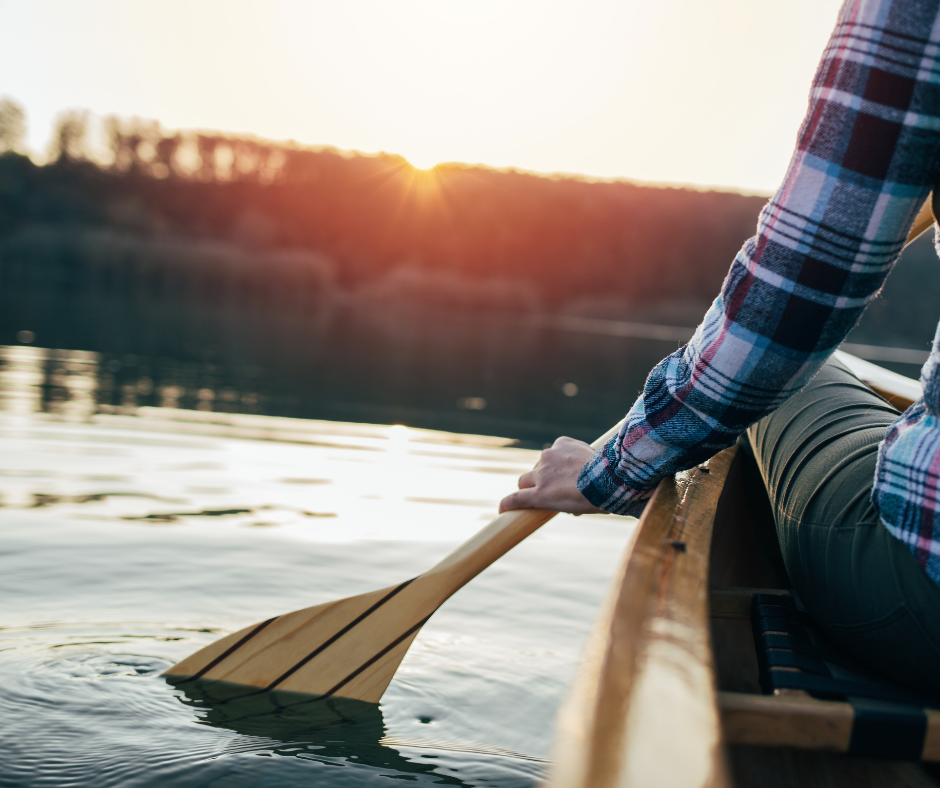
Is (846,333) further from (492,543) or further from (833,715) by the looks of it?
(492,543)

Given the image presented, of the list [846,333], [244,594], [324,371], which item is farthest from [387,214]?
[846,333]

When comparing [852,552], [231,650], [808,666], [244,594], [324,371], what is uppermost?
[852,552]

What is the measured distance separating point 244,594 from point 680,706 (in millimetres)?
1962

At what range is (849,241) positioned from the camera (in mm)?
791

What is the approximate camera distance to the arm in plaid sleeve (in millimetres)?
742

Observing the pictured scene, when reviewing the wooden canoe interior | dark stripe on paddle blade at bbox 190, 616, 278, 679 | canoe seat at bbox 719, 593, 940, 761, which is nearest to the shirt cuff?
the wooden canoe interior

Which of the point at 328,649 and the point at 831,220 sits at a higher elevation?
the point at 831,220

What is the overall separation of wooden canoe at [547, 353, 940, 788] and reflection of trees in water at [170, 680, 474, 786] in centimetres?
69

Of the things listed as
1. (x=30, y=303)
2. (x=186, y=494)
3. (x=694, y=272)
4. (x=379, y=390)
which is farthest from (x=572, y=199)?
(x=186, y=494)

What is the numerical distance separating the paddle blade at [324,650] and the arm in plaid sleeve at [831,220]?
37.9 inches

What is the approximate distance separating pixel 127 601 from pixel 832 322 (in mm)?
1925

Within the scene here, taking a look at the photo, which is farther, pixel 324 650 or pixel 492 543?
pixel 324 650

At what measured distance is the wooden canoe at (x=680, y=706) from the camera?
500 millimetres

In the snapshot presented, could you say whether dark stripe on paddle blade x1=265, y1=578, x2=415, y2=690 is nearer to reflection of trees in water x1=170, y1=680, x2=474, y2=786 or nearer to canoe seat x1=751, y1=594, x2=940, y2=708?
reflection of trees in water x1=170, y1=680, x2=474, y2=786
